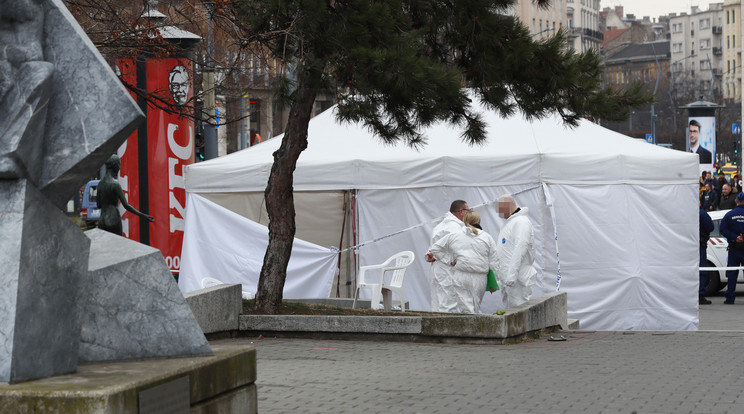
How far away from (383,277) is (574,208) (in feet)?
10.1

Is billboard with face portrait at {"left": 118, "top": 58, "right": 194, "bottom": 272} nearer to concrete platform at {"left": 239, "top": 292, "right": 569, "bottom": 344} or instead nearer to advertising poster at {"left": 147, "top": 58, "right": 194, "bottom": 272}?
advertising poster at {"left": 147, "top": 58, "right": 194, "bottom": 272}

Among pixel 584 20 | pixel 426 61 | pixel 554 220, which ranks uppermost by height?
pixel 584 20

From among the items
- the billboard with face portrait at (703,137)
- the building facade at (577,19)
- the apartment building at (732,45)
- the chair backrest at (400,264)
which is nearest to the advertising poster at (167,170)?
the chair backrest at (400,264)

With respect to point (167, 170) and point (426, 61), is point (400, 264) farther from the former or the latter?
point (426, 61)

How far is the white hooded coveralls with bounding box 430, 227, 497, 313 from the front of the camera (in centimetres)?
1427

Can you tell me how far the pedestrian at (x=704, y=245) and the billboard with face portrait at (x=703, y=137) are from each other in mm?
19877

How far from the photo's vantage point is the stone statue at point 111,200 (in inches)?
624

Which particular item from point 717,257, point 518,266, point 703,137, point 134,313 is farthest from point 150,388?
point 703,137

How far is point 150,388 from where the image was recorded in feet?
16.9

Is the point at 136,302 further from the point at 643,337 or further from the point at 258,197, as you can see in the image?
the point at 258,197

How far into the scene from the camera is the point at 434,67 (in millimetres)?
11508

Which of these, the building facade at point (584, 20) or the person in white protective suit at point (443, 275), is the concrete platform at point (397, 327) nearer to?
the person in white protective suit at point (443, 275)

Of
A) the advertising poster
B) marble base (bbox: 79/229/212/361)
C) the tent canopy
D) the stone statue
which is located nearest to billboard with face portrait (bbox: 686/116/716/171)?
the tent canopy

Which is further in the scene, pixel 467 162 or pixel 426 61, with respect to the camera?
pixel 467 162
